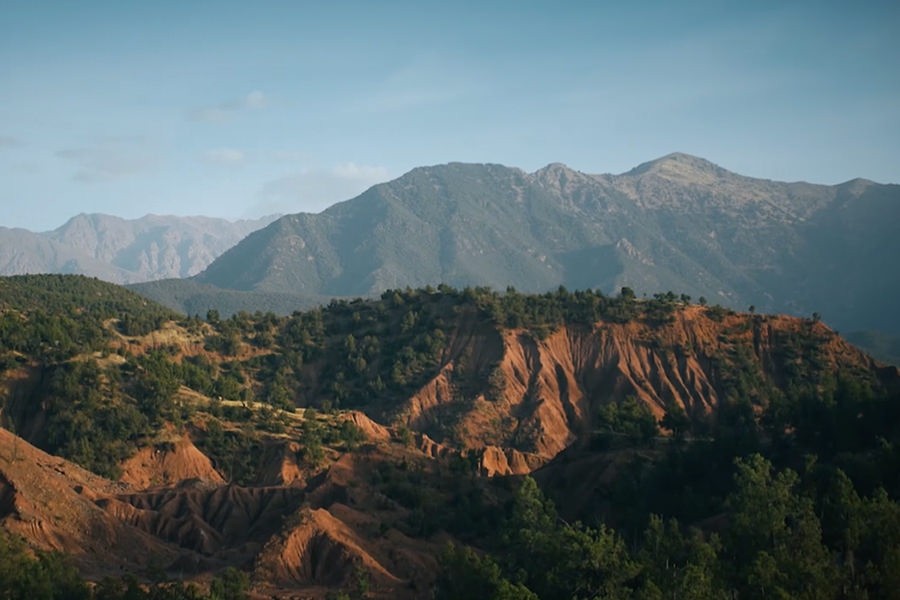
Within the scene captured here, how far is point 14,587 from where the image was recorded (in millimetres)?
68562

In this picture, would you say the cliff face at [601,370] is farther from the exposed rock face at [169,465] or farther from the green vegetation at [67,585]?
the green vegetation at [67,585]

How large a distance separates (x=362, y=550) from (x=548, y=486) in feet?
75.5

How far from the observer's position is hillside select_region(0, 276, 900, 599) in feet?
246

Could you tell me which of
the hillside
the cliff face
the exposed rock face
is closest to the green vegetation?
the hillside

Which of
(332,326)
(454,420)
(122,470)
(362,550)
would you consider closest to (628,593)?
(362,550)

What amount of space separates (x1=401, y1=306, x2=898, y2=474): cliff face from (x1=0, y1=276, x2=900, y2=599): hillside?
283 millimetres

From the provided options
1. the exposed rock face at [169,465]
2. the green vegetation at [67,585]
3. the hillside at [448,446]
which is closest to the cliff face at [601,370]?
the hillside at [448,446]

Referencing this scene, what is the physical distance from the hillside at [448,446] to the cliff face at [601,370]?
28 cm

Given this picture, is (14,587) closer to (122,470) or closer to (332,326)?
(122,470)

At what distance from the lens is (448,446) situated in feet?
433

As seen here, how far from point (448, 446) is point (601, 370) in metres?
24.6

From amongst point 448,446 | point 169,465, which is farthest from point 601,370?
point 169,465

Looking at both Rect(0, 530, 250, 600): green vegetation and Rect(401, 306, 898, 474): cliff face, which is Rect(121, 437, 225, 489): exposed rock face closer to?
Rect(401, 306, 898, 474): cliff face

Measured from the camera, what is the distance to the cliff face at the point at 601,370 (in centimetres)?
13950
